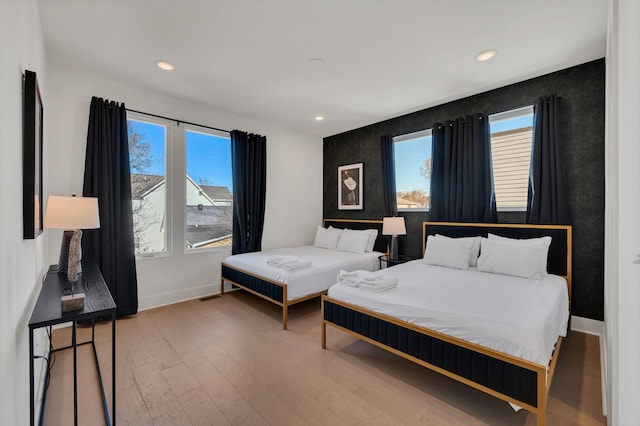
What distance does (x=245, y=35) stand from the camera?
234 cm

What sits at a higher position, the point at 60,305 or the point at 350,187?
the point at 350,187

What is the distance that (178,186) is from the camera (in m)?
3.74

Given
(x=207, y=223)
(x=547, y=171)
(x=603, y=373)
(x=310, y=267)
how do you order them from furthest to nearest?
(x=207, y=223), (x=310, y=267), (x=547, y=171), (x=603, y=373)

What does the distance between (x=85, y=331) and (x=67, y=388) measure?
111 cm

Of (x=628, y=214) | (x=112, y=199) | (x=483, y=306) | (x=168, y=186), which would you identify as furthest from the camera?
(x=168, y=186)

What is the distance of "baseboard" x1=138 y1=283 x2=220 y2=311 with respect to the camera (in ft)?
11.4

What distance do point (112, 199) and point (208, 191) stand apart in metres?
1.20

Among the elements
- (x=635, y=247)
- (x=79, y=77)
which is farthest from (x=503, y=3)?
(x=79, y=77)

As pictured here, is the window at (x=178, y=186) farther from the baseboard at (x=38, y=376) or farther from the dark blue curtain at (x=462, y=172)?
the dark blue curtain at (x=462, y=172)

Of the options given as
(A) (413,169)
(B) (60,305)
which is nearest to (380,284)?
(B) (60,305)

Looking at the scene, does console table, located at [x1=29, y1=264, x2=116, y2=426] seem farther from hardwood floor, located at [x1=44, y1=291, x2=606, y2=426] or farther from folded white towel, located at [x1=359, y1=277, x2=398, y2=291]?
folded white towel, located at [x1=359, y1=277, x2=398, y2=291]

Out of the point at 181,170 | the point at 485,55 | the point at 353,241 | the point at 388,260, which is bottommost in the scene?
the point at 388,260

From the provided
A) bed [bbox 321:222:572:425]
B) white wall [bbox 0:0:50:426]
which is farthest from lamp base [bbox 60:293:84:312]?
bed [bbox 321:222:572:425]

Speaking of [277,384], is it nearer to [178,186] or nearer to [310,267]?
[310,267]
